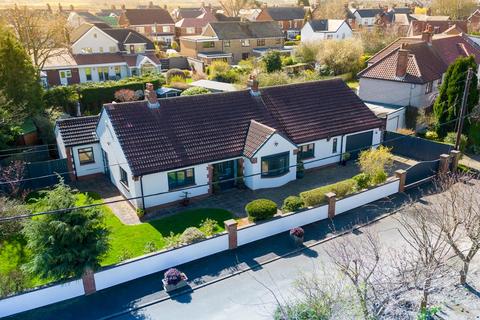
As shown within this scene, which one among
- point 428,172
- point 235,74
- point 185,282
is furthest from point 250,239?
point 235,74

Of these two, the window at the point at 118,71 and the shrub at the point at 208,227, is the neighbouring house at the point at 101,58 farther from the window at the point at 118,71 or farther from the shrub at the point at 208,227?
the shrub at the point at 208,227

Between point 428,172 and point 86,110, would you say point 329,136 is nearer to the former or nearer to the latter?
point 428,172

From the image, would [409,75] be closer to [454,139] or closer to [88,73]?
[454,139]

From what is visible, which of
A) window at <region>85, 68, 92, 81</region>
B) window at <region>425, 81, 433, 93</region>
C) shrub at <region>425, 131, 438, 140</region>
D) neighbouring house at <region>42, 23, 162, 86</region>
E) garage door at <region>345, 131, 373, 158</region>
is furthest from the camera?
window at <region>85, 68, 92, 81</region>

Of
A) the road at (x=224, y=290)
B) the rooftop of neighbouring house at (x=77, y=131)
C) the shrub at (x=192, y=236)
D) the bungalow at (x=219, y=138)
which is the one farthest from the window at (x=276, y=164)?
the rooftop of neighbouring house at (x=77, y=131)

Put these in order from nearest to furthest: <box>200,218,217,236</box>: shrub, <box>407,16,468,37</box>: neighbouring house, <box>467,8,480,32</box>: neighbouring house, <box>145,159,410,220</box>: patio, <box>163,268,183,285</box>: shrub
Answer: <box>163,268,183,285</box>: shrub
<box>200,218,217,236</box>: shrub
<box>145,159,410,220</box>: patio
<box>407,16,468,37</box>: neighbouring house
<box>467,8,480,32</box>: neighbouring house

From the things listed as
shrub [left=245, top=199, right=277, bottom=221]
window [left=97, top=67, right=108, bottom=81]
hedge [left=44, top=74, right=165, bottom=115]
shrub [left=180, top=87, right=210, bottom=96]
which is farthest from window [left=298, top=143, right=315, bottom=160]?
window [left=97, top=67, right=108, bottom=81]

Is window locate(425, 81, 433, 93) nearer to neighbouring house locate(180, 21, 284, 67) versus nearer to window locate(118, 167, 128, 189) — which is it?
window locate(118, 167, 128, 189)
